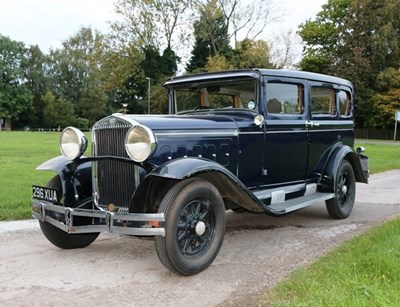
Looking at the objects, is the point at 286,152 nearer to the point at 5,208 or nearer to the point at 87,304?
the point at 87,304

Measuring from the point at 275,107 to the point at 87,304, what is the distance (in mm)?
3393

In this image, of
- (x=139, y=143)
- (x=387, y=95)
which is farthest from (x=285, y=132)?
(x=387, y=95)

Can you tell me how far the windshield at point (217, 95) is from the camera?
557 cm

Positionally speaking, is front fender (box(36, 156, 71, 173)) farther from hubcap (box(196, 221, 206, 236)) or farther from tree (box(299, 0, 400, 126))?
tree (box(299, 0, 400, 126))

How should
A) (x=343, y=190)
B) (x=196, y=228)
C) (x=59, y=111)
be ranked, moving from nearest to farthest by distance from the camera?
(x=196, y=228), (x=343, y=190), (x=59, y=111)

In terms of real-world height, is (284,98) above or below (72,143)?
above

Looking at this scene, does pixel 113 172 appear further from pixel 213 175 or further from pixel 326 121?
pixel 326 121

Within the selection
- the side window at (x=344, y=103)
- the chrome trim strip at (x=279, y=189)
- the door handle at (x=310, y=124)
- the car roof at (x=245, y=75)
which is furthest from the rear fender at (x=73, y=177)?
the side window at (x=344, y=103)

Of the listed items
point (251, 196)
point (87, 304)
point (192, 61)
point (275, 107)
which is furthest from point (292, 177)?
point (192, 61)

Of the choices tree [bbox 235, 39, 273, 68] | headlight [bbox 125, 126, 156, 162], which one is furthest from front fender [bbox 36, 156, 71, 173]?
tree [bbox 235, 39, 273, 68]

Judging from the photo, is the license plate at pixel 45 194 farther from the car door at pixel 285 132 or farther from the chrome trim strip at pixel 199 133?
the car door at pixel 285 132

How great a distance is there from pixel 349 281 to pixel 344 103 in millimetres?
4330

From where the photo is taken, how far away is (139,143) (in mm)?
4176

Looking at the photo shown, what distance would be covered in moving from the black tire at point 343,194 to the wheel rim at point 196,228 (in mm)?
2755
